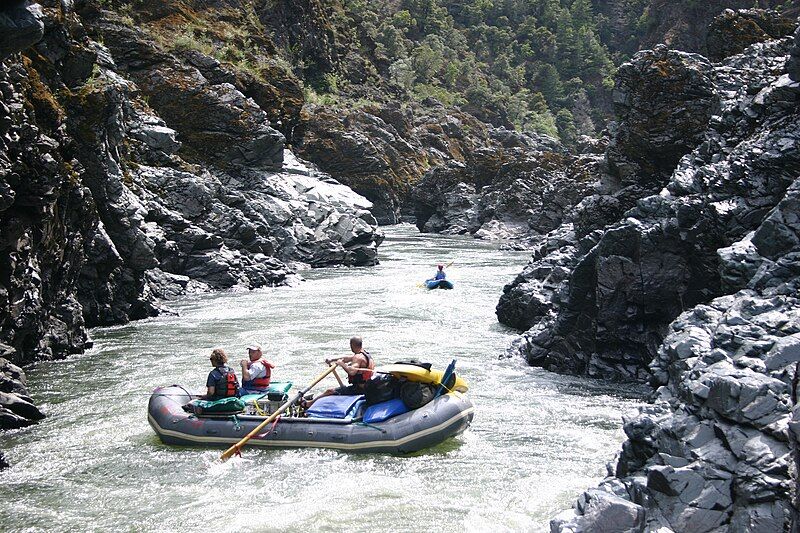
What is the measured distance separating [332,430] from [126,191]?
13.8m

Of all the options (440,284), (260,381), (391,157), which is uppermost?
(391,157)

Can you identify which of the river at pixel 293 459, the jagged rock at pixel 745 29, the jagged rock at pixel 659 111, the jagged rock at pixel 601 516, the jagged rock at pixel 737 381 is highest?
the jagged rock at pixel 745 29

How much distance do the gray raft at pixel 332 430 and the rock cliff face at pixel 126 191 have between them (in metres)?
2.77

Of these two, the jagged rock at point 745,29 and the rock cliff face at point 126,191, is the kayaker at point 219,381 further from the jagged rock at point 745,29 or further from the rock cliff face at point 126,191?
the jagged rock at point 745,29

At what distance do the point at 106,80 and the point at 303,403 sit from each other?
42.4ft

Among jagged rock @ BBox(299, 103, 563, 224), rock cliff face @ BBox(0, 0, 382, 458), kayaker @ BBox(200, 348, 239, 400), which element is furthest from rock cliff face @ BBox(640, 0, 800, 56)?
kayaker @ BBox(200, 348, 239, 400)

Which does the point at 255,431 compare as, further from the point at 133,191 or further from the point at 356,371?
the point at 133,191

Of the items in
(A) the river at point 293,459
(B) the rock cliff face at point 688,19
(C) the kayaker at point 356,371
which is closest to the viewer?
Result: (A) the river at point 293,459

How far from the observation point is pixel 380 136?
A: 67.1 metres

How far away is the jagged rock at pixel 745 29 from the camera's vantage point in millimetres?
17938

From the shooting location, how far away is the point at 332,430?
10938mm

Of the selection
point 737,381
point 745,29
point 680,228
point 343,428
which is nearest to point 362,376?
point 343,428

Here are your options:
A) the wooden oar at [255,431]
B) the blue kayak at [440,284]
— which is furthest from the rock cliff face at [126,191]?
the blue kayak at [440,284]

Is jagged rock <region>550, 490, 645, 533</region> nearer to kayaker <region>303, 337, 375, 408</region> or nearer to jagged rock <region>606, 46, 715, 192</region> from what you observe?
kayaker <region>303, 337, 375, 408</region>
